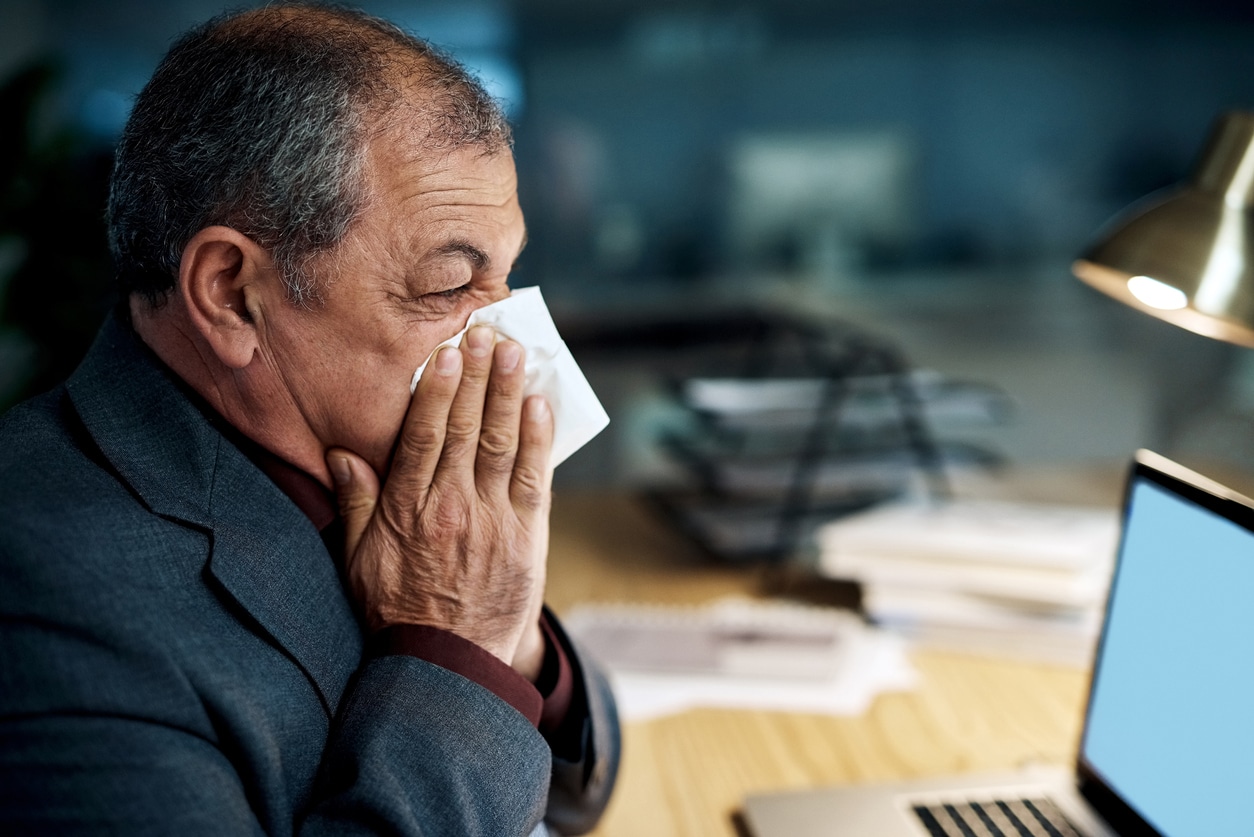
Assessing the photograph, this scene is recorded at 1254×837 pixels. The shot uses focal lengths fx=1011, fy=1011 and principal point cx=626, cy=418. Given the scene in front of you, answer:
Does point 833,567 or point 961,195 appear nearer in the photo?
point 833,567

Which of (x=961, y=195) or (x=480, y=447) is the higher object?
(x=961, y=195)

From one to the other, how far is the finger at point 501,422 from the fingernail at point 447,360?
1.1 inches

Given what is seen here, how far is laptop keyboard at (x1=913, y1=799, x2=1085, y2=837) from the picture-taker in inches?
35.5

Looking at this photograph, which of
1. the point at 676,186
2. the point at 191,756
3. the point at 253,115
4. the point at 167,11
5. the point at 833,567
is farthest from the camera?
the point at 676,186

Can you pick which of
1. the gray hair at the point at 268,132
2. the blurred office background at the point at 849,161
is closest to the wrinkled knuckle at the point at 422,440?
the gray hair at the point at 268,132

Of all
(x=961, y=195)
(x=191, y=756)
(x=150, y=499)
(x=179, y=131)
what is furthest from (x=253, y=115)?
(x=961, y=195)

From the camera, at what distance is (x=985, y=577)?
139 cm

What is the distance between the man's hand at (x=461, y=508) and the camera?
0.78 meters

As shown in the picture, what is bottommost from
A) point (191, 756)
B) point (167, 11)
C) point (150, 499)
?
point (191, 756)

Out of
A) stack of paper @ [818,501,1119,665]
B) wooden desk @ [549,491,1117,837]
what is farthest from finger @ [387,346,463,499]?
stack of paper @ [818,501,1119,665]

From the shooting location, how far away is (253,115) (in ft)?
2.35

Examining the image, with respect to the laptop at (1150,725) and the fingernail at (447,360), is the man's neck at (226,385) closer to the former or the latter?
the fingernail at (447,360)

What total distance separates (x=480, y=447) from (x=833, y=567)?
814mm

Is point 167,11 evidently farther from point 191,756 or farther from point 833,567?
point 191,756
